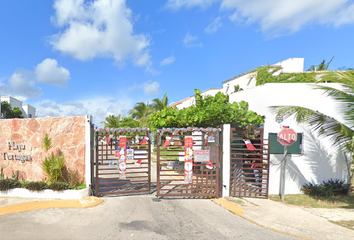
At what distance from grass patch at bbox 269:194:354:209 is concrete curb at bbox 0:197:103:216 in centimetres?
736

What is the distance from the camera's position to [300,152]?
348 inches

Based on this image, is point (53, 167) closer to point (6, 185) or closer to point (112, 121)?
point (6, 185)

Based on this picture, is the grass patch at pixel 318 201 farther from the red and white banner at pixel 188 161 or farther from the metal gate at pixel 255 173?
the red and white banner at pixel 188 161

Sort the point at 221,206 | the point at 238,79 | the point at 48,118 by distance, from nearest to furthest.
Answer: the point at 221,206
the point at 48,118
the point at 238,79

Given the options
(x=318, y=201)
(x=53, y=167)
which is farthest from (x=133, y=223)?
(x=318, y=201)

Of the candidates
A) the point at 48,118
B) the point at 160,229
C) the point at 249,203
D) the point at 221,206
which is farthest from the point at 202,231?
the point at 48,118

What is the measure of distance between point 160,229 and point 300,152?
733 centimetres

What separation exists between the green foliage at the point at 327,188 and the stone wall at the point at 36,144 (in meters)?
10.1

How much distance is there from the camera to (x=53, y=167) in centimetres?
727

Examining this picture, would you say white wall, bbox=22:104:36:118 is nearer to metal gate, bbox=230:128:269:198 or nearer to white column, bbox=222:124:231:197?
white column, bbox=222:124:231:197

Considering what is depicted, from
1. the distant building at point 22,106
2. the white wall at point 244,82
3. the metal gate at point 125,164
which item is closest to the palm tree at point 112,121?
the white wall at point 244,82

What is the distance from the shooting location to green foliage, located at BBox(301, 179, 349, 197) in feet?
28.3

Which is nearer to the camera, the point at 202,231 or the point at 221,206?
the point at 202,231

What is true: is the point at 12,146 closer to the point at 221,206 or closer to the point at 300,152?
the point at 221,206
